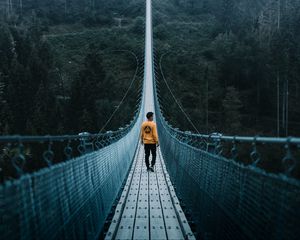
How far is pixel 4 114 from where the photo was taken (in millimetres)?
37938

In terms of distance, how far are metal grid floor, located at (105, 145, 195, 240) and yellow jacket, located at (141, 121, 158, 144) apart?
68 cm

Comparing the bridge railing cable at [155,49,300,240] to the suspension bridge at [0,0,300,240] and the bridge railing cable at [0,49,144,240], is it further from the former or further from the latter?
the bridge railing cable at [0,49,144,240]

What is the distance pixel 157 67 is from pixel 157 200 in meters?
40.7

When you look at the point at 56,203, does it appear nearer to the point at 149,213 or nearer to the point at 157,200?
the point at 149,213

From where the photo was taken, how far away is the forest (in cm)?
3797

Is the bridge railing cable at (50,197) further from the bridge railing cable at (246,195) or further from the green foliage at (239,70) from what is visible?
the green foliage at (239,70)

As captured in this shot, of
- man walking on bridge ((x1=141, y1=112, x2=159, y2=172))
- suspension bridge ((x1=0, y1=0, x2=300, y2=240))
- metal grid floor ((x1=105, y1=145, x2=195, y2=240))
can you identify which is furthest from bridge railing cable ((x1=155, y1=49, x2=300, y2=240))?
man walking on bridge ((x1=141, y1=112, x2=159, y2=172))

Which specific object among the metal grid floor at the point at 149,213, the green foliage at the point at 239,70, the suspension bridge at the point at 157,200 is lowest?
the metal grid floor at the point at 149,213

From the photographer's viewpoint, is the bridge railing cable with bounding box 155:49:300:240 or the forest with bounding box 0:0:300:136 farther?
the forest with bounding box 0:0:300:136

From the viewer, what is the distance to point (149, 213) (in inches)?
194

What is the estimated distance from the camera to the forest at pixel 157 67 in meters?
38.0

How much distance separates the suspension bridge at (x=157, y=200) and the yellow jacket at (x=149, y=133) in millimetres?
1818

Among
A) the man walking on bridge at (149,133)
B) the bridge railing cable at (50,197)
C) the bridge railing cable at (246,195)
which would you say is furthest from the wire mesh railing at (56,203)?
the man walking on bridge at (149,133)

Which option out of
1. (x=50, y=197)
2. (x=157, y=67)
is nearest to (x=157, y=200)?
(x=50, y=197)
